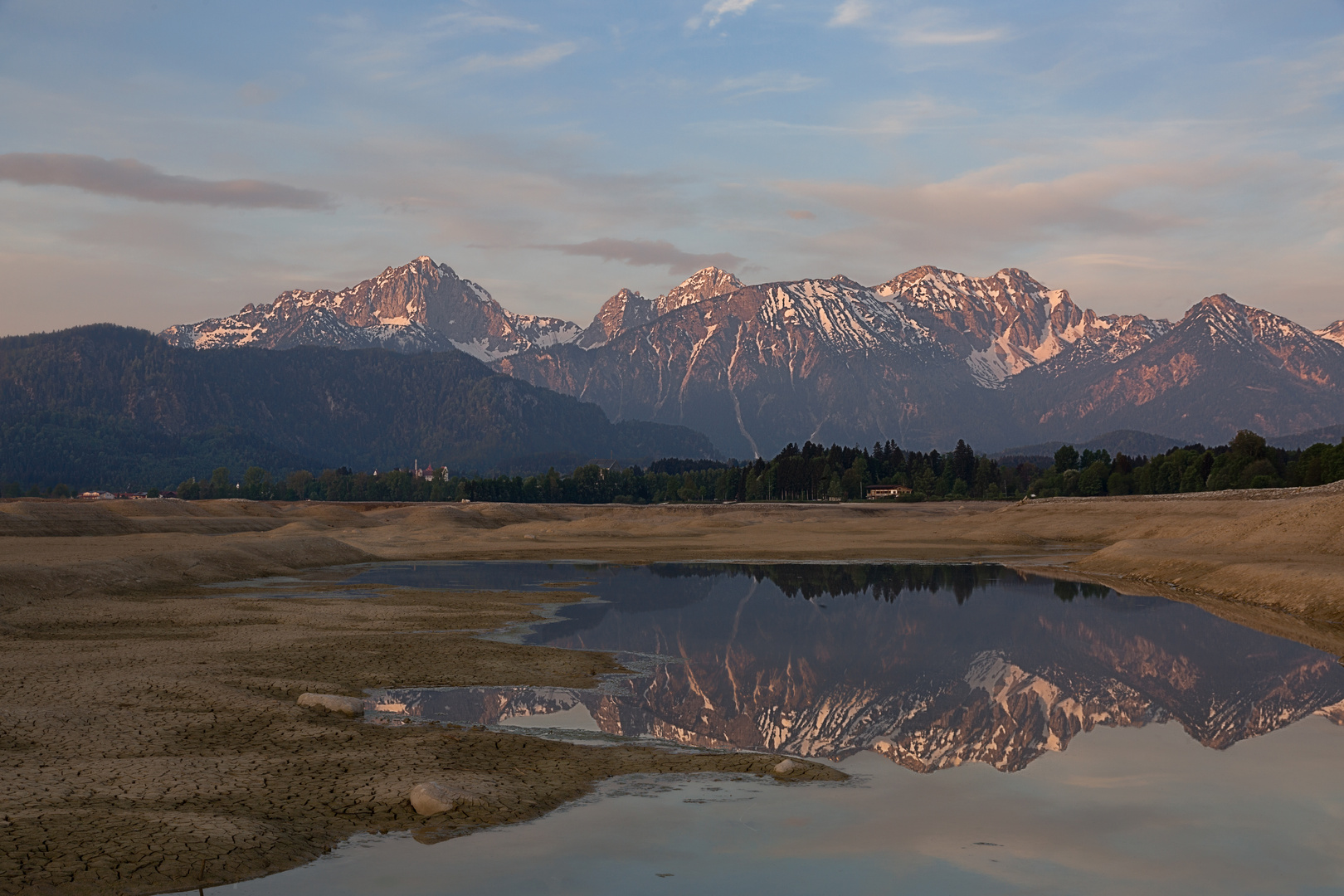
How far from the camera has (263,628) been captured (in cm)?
4753

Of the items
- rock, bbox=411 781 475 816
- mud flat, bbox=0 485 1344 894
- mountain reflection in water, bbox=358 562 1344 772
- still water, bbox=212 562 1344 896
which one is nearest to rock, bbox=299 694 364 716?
mud flat, bbox=0 485 1344 894

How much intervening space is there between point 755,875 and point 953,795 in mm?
7218

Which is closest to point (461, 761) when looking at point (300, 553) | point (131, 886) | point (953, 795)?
point (131, 886)

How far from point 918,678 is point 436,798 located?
23245 millimetres

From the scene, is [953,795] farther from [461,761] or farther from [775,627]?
[775,627]

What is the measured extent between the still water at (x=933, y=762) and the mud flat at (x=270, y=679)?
174cm

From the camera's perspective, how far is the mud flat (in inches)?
717

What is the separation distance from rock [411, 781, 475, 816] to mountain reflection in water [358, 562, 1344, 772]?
336 inches

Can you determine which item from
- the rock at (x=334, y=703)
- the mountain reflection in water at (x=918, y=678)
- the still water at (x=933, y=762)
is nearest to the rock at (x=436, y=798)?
the still water at (x=933, y=762)

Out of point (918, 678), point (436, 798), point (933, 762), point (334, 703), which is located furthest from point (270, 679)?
point (918, 678)

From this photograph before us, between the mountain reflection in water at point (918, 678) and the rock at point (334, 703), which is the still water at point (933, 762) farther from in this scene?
the rock at point (334, 703)

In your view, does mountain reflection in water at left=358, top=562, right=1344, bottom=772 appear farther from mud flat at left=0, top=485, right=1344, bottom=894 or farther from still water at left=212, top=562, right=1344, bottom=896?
mud flat at left=0, top=485, right=1344, bottom=894

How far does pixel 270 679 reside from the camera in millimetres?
33844

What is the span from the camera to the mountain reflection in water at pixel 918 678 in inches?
1165
